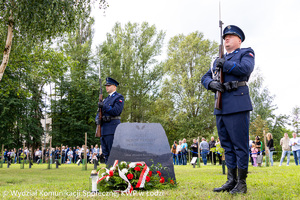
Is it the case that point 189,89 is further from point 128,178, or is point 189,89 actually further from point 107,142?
point 128,178

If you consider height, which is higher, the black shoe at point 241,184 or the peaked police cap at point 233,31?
the peaked police cap at point 233,31

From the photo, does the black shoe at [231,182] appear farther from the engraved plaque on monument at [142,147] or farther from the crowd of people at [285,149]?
the crowd of people at [285,149]

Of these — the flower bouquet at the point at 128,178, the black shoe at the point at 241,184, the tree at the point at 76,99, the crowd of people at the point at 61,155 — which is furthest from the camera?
the tree at the point at 76,99

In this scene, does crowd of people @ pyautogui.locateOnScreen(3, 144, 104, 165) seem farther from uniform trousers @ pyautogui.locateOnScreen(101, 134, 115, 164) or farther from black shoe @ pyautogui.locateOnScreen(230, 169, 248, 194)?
black shoe @ pyautogui.locateOnScreen(230, 169, 248, 194)

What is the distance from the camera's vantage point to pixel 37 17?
10.6m

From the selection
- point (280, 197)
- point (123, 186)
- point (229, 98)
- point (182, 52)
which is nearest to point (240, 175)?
point (280, 197)

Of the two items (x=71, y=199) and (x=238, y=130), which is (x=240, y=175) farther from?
(x=71, y=199)

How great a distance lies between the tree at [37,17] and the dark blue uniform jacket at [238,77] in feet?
25.2

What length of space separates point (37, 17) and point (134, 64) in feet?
90.4

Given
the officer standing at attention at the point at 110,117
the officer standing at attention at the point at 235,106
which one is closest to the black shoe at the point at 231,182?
the officer standing at attention at the point at 235,106

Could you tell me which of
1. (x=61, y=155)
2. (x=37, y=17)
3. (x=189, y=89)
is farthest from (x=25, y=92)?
(x=189, y=89)

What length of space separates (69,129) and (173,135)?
13.2 metres

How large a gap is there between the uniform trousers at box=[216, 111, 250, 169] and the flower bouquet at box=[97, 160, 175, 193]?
1360mm

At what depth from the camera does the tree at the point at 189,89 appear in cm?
3428
